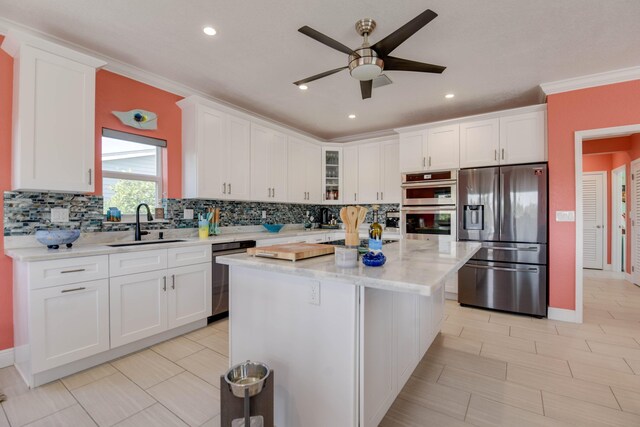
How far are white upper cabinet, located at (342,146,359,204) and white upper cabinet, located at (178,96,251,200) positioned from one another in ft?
6.71

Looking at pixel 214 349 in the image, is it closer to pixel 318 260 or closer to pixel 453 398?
pixel 318 260

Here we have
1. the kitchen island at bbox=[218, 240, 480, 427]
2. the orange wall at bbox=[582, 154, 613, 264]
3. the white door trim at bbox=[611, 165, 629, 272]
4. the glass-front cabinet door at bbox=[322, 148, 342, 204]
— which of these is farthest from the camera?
the orange wall at bbox=[582, 154, 613, 264]

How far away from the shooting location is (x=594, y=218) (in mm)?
6016

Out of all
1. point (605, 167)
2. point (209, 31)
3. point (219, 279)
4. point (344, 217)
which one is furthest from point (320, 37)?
point (605, 167)

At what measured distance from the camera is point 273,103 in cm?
397

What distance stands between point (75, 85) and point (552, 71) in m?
4.44

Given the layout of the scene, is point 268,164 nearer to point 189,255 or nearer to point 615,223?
point 189,255

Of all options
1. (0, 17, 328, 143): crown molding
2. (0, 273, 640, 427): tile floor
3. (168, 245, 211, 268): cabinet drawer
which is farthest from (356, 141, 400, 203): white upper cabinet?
(168, 245, 211, 268): cabinet drawer

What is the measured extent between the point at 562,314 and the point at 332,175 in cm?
372

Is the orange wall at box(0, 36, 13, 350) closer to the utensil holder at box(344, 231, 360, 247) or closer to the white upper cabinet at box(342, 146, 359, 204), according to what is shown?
the utensil holder at box(344, 231, 360, 247)

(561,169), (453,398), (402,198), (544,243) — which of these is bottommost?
(453,398)

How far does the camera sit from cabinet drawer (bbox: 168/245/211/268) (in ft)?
9.18

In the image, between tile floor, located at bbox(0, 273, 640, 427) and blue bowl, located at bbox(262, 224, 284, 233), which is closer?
tile floor, located at bbox(0, 273, 640, 427)

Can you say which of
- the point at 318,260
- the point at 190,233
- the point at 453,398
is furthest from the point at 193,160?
the point at 453,398
